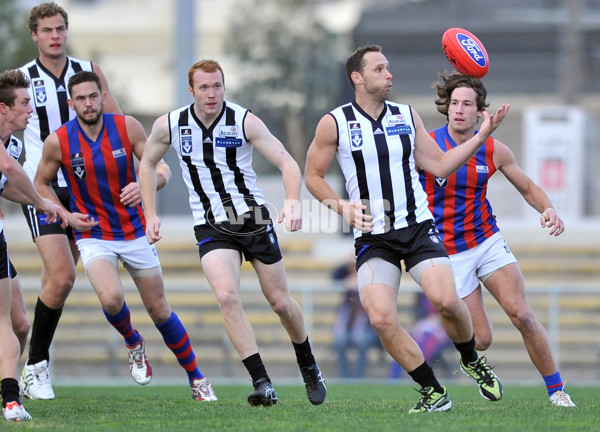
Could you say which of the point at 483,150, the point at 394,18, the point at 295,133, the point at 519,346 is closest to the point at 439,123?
the point at 394,18

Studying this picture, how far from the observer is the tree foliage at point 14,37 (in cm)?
2045

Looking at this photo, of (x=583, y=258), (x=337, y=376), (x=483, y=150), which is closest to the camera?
(x=483, y=150)

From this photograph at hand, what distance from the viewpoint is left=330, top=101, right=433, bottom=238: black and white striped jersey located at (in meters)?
6.88

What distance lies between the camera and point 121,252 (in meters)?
7.89

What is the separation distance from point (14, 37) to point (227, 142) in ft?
48.5

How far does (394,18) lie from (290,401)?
72.1 ft

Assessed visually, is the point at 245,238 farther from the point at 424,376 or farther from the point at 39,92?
the point at 39,92

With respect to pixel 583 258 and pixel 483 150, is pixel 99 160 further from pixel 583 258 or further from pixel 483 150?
pixel 583 258

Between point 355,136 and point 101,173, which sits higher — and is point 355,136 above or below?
above

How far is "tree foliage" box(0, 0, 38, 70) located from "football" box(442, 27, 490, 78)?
14.0 metres

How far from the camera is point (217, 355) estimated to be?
14305 millimetres

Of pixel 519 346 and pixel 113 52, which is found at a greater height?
pixel 113 52

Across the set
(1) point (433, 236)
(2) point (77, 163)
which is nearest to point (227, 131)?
(2) point (77, 163)

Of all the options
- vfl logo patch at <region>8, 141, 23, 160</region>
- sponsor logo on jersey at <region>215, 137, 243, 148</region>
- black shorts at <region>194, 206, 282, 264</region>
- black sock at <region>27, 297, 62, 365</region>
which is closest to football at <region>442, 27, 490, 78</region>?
sponsor logo on jersey at <region>215, 137, 243, 148</region>
